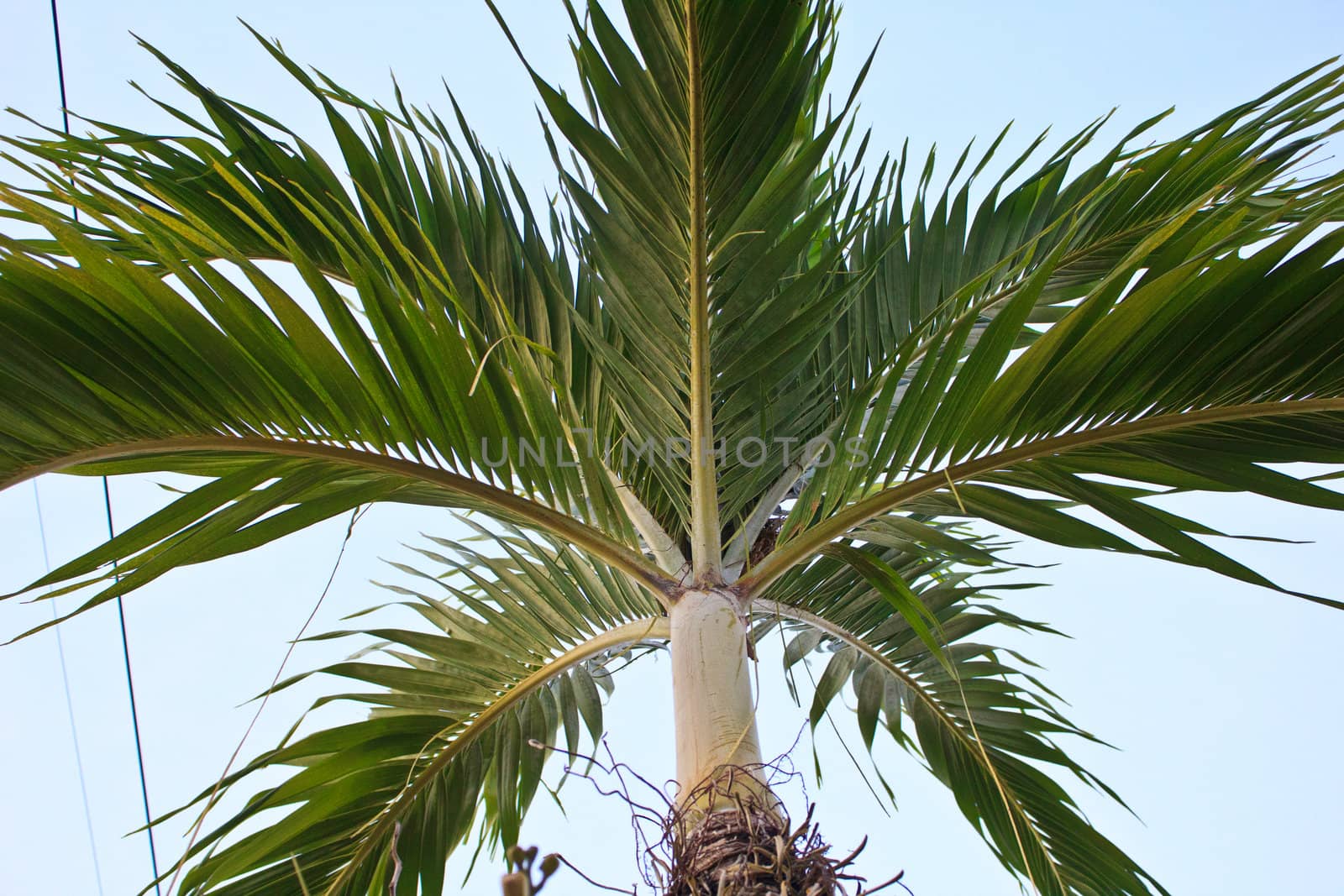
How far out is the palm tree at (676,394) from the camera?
731 mm

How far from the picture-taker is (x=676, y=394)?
101cm

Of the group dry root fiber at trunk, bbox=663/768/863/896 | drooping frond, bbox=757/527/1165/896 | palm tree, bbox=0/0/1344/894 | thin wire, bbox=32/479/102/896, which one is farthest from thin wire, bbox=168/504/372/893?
Answer: thin wire, bbox=32/479/102/896

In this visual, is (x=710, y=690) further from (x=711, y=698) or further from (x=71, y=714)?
(x=71, y=714)

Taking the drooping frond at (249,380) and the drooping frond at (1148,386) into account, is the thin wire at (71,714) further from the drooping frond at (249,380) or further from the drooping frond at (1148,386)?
the drooping frond at (1148,386)

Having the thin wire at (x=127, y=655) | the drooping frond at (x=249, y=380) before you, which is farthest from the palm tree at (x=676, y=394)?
the thin wire at (x=127, y=655)

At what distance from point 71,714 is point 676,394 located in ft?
5.73

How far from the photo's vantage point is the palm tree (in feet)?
2.40

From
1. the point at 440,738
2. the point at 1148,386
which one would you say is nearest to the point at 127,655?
the point at 440,738

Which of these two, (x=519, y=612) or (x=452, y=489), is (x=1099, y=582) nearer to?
(x=519, y=612)

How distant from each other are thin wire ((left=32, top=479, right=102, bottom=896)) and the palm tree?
1.15 meters

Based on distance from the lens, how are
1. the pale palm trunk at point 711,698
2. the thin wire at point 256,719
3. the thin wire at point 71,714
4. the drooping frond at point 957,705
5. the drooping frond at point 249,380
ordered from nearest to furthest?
the thin wire at point 256,719 → the drooping frond at point 249,380 → the pale palm trunk at point 711,698 → the drooping frond at point 957,705 → the thin wire at point 71,714

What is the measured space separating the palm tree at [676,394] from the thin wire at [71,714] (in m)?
1.15

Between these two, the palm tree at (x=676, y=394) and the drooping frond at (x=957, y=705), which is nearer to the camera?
the palm tree at (x=676, y=394)

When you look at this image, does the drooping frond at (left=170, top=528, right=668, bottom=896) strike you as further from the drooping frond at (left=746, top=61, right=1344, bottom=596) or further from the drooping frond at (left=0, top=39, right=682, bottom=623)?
the drooping frond at (left=746, top=61, right=1344, bottom=596)
